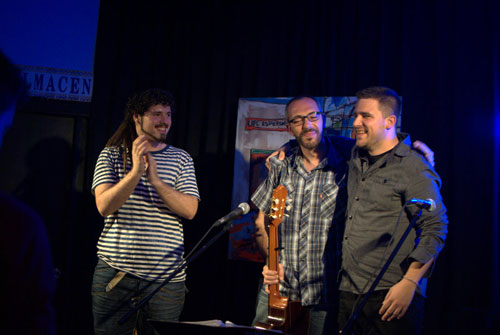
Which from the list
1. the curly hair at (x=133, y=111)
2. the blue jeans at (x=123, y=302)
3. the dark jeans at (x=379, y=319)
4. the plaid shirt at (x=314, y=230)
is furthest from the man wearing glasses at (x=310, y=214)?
the curly hair at (x=133, y=111)

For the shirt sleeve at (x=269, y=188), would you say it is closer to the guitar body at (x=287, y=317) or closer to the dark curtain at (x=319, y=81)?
the guitar body at (x=287, y=317)

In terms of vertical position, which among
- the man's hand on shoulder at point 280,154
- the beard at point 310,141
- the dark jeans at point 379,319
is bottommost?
the dark jeans at point 379,319

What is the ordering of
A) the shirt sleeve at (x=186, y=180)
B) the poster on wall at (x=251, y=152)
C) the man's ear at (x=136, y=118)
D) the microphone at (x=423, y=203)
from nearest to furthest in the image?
the microphone at (x=423, y=203) < the shirt sleeve at (x=186, y=180) < the man's ear at (x=136, y=118) < the poster on wall at (x=251, y=152)

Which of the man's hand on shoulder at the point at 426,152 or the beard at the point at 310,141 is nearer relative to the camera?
the man's hand on shoulder at the point at 426,152

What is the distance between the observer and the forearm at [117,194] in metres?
2.29

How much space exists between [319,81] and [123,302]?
7.70ft

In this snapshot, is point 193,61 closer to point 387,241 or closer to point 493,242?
A: point 387,241

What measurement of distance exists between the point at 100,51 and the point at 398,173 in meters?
3.11

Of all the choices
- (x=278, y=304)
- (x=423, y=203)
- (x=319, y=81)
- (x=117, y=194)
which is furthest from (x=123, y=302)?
(x=319, y=81)

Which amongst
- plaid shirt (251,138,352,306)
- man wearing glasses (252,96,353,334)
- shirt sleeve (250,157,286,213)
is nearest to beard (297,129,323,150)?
man wearing glasses (252,96,353,334)

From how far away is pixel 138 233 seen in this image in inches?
93.7

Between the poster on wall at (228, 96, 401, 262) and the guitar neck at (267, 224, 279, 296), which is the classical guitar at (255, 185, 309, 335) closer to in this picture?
the guitar neck at (267, 224, 279, 296)

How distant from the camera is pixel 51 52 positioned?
3.93 meters

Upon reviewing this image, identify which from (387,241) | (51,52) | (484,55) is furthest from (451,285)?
(51,52)
